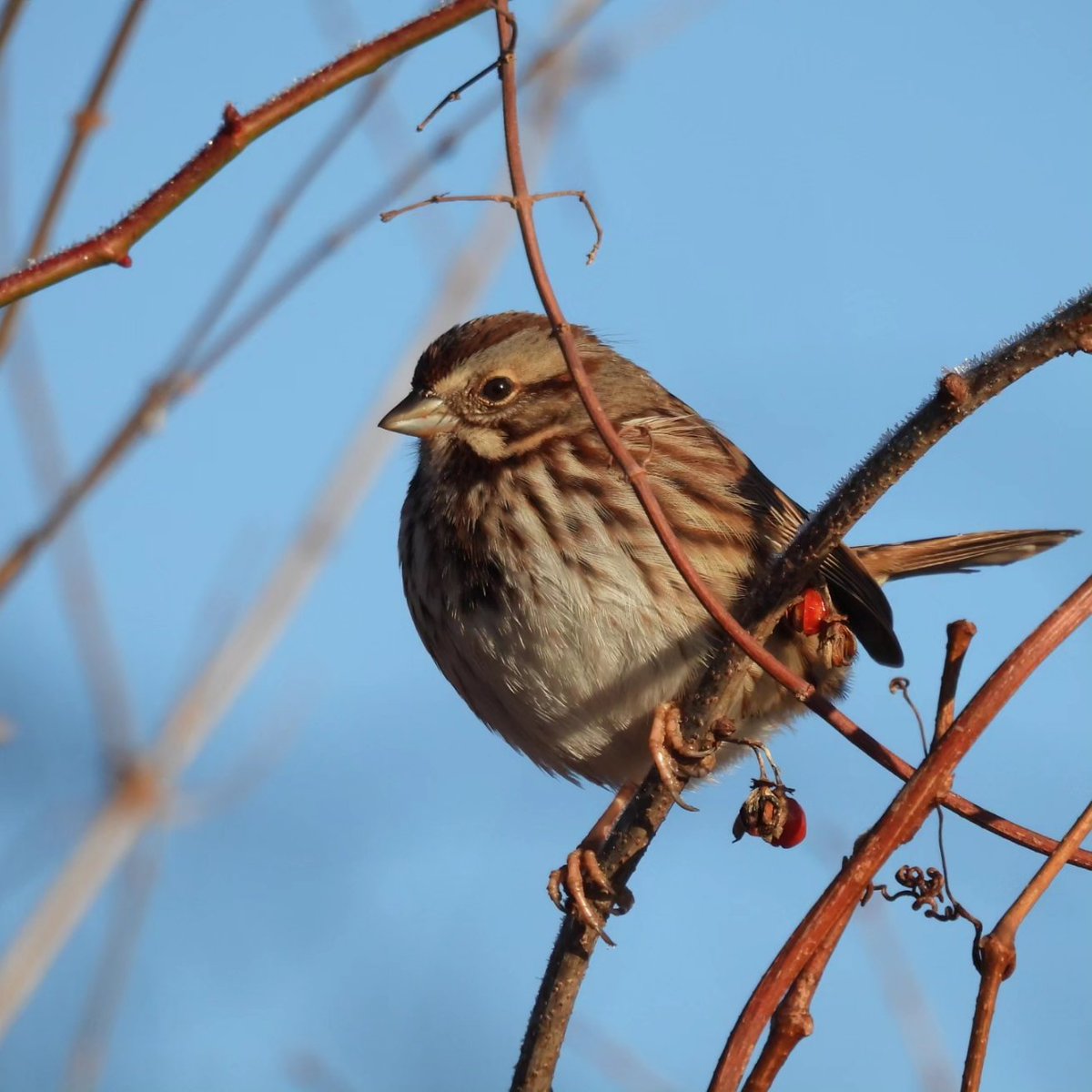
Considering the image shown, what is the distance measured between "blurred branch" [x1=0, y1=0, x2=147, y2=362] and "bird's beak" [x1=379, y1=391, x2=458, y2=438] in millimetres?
1602

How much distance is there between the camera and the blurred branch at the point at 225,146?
1663 mm

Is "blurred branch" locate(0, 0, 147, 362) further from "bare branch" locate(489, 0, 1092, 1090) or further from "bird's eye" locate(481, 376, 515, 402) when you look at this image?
"bird's eye" locate(481, 376, 515, 402)

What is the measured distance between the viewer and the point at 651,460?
382 centimetres

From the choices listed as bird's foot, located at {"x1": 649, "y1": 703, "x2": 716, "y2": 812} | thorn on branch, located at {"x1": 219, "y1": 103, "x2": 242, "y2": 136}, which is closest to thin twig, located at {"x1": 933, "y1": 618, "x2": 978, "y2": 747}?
bird's foot, located at {"x1": 649, "y1": 703, "x2": 716, "y2": 812}

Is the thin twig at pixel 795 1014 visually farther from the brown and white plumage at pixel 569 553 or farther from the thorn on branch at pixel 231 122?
the brown and white plumage at pixel 569 553

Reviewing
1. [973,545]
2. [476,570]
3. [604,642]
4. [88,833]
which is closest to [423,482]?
[476,570]

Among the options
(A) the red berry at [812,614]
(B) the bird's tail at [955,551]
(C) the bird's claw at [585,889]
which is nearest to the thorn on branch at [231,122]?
(A) the red berry at [812,614]

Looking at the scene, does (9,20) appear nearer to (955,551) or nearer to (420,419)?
(420,419)

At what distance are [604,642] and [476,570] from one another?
1.17 ft

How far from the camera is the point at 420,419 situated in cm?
405

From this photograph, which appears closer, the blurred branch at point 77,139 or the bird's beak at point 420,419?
the blurred branch at point 77,139

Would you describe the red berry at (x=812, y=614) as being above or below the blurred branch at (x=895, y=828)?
above

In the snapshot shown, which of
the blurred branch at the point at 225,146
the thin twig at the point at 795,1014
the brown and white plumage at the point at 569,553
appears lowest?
the thin twig at the point at 795,1014

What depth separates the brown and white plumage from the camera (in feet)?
11.9
